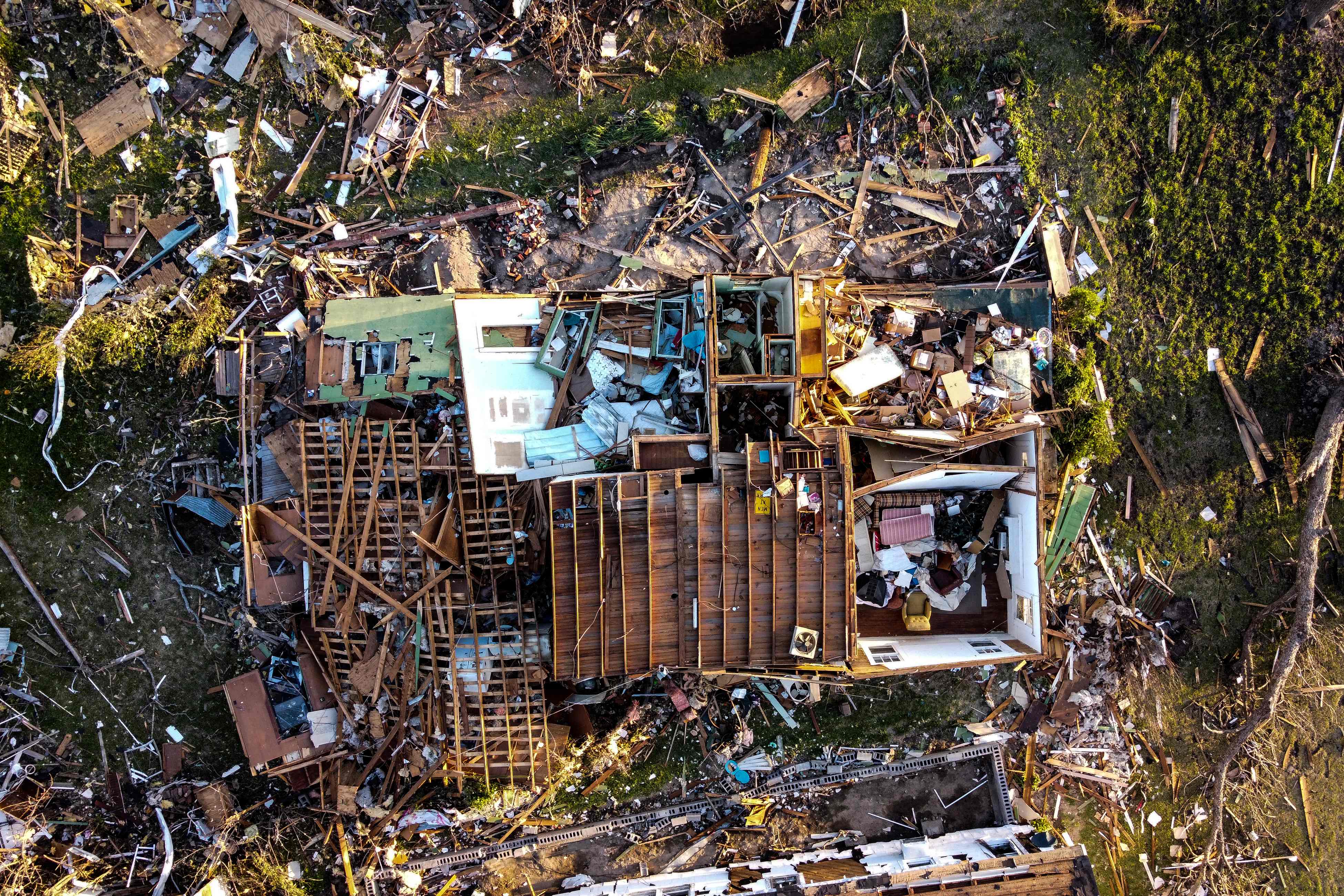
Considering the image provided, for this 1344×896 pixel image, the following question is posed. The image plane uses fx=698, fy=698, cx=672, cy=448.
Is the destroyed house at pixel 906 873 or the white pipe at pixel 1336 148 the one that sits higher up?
the white pipe at pixel 1336 148

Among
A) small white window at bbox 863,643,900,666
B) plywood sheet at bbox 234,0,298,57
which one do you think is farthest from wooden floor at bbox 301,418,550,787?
plywood sheet at bbox 234,0,298,57

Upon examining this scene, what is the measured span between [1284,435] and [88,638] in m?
22.9

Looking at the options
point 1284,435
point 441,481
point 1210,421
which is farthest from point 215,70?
point 1284,435

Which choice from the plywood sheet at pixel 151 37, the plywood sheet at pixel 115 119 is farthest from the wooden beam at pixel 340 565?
the plywood sheet at pixel 151 37

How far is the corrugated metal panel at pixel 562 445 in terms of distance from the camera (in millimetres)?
11938

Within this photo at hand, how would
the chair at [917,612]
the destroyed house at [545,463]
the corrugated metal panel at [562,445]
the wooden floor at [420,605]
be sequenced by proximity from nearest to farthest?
the destroyed house at [545,463] → the corrugated metal panel at [562,445] → the wooden floor at [420,605] → the chair at [917,612]

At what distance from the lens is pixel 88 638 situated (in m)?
12.8

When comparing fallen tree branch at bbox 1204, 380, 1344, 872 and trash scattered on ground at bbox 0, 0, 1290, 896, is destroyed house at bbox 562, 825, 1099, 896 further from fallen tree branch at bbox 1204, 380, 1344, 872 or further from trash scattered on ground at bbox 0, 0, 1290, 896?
fallen tree branch at bbox 1204, 380, 1344, 872

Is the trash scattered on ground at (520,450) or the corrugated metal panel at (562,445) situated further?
the trash scattered on ground at (520,450)

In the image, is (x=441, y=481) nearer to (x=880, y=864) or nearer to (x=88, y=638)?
(x=88, y=638)

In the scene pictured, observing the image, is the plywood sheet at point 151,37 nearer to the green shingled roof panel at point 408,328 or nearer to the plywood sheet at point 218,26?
the plywood sheet at point 218,26

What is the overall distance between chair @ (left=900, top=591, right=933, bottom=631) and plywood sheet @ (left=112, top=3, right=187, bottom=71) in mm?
16680

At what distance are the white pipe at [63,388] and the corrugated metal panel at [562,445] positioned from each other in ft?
25.7

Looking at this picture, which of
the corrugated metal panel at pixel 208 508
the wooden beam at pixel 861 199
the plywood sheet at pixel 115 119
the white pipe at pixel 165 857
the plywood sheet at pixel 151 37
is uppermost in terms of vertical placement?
the plywood sheet at pixel 151 37
